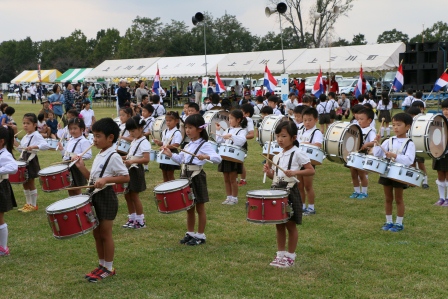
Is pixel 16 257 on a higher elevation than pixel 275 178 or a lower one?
lower

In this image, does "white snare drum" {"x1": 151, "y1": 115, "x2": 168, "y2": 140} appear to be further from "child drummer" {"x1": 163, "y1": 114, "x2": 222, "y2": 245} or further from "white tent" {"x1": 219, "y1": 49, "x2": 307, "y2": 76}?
"white tent" {"x1": 219, "y1": 49, "x2": 307, "y2": 76}

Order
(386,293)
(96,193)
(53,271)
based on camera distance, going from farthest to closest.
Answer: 1. (53,271)
2. (96,193)
3. (386,293)

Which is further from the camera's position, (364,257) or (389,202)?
(389,202)

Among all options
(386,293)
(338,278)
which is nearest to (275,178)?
(338,278)

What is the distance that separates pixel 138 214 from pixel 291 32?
63.5m

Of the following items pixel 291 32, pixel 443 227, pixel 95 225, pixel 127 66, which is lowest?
pixel 443 227

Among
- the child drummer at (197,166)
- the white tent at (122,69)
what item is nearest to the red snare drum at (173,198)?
the child drummer at (197,166)

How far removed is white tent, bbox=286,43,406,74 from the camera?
26219 mm

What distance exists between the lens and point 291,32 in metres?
Result: 68.7

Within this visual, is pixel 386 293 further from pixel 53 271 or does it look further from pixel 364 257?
pixel 53 271

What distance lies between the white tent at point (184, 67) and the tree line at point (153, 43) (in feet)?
79.4

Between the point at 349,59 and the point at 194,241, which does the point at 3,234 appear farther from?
the point at 349,59

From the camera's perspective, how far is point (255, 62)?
3100 centimetres

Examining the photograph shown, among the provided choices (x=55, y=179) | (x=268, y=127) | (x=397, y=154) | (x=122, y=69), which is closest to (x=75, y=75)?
(x=122, y=69)
